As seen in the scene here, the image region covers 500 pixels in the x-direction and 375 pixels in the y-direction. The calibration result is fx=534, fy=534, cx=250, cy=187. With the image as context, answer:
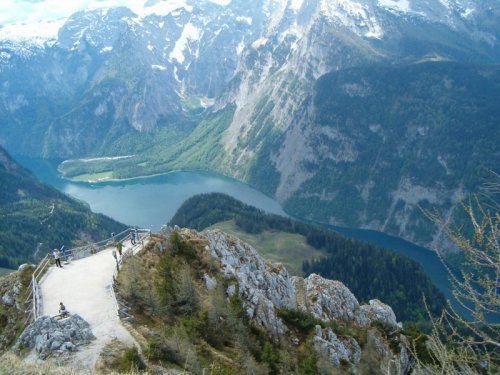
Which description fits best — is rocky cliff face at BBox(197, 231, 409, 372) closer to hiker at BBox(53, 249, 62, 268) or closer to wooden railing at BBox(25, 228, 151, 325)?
wooden railing at BBox(25, 228, 151, 325)

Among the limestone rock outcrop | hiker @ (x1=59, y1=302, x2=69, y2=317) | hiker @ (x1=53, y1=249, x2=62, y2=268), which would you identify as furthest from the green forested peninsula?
the limestone rock outcrop

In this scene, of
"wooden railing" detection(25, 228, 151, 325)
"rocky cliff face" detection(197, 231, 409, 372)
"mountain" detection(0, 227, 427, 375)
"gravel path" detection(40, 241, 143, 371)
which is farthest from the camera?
"rocky cliff face" detection(197, 231, 409, 372)

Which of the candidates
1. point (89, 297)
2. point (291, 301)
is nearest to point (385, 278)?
point (291, 301)

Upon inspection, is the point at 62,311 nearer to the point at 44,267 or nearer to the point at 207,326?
the point at 207,326

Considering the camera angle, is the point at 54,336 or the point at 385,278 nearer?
the point at 54,336

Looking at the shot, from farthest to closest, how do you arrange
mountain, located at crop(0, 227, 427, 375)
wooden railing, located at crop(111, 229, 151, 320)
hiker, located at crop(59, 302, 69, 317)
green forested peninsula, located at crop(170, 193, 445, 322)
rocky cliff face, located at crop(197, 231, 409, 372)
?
green forested peninsula, located at crop(170, 193, 445, 322) < rocky cliff face, located at crop(197, 231, 409, 372) < wooden railing, located at crop(111, 229, 151, 320) < hiker, located at crop(59, 302, 69, 317) < mountain, located at crop(0, 227, 427, 375)

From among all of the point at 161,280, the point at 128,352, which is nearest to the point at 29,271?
the point at 161,280

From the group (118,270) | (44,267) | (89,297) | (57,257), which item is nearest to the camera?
(89,297)

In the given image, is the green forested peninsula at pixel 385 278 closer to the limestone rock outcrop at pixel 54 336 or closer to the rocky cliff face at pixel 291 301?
the rocky cliff face at pixel 291 301

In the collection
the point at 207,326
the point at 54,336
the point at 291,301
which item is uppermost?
the point at 207,326

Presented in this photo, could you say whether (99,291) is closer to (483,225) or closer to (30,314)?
(30,314)
